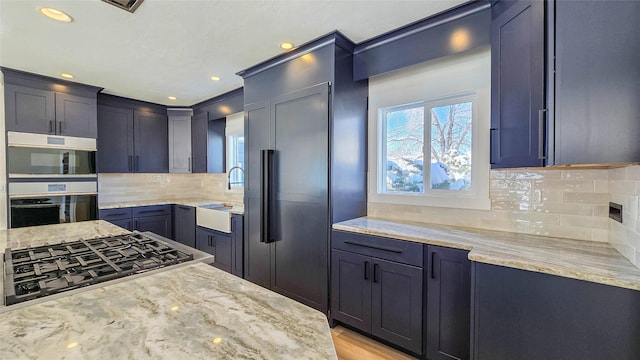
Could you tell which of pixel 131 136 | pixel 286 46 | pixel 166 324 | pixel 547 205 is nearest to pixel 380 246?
pixel 547 205

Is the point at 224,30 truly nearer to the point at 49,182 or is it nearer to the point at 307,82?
the point at 307,82

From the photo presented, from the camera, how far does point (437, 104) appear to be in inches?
93.3

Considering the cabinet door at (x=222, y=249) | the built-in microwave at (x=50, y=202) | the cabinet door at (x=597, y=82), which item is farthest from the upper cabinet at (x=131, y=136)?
the cabinet door at (x=597, y=82)

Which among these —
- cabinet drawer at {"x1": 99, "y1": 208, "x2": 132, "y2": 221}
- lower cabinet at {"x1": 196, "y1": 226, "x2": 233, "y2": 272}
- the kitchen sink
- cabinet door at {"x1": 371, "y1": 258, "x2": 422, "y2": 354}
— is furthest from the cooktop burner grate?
cabinet drawer at {"x1": 99, "y1": 208, "x2": 132, "y2": 221}

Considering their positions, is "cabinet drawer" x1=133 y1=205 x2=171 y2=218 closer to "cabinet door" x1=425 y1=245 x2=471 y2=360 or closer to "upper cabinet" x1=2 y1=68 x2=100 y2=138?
"upper cabinet" x1=2 y1=68 x2=100 y2=138

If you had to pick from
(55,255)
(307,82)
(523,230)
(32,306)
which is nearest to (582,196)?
(523,230)

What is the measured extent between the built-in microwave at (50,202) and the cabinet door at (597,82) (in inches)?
180

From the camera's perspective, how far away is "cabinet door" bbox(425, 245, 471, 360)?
1.68 meters

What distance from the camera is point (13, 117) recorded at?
3.00 meters

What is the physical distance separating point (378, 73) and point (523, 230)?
5.49ft

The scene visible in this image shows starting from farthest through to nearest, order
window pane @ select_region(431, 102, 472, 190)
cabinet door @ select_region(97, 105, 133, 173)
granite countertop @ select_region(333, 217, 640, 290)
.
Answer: cabinet door @ select_region(97, 105, 133, 173), window pane @ select_region(431, 102, 472, 190), granite countertop @ select_region(333, 217, 640, 290)

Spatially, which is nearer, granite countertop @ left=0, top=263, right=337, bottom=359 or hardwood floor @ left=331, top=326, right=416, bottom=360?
granite countertop @ left=0, top=263, right=337, bottom=359

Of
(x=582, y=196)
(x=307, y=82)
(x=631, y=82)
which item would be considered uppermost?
(x=307, y=82)

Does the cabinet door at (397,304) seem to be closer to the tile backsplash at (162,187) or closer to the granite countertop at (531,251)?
the granite countertop at (531,251)
